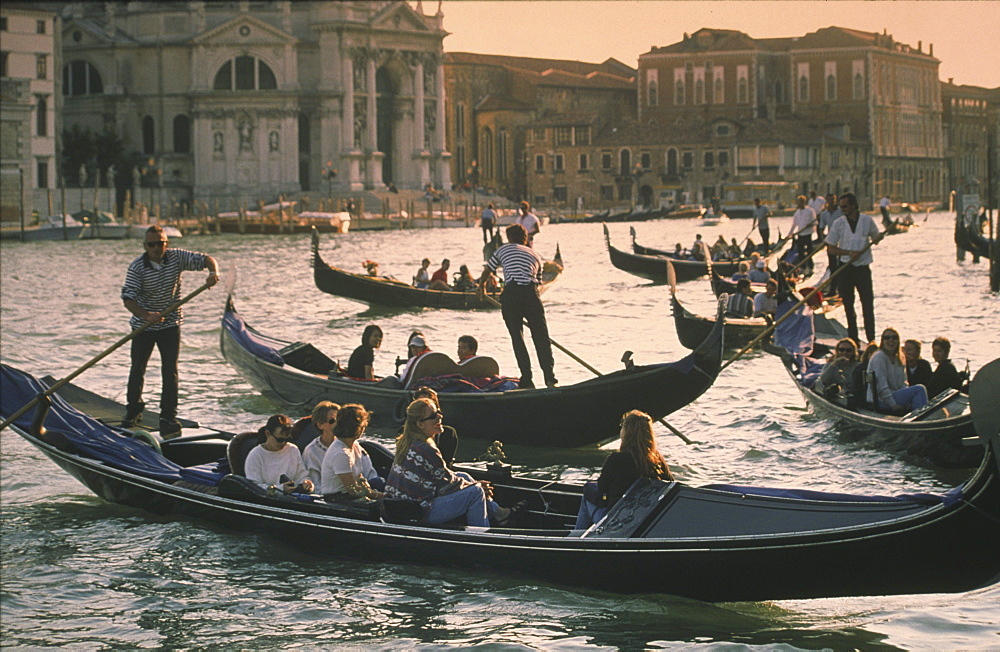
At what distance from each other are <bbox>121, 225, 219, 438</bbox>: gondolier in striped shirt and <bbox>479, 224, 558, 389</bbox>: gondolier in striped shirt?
1264mm

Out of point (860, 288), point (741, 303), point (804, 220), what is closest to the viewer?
point (860, 288)

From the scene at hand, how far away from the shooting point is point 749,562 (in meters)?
3.10

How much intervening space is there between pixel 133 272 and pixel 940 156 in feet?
76.2

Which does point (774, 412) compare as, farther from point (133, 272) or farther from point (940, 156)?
point (940, 156)

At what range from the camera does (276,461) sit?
389cm

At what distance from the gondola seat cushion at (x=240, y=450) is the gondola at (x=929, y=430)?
2064 mm

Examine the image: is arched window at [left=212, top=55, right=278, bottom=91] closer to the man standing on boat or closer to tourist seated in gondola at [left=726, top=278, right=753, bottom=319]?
tourist seated in gondola at [left=726, top=278, right=753, bottom=319]

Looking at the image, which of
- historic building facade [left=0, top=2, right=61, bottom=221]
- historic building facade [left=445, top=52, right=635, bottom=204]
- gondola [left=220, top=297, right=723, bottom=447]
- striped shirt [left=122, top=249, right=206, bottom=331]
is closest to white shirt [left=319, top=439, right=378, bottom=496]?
gondola [left=220, top=297, right=723, bottom=447]

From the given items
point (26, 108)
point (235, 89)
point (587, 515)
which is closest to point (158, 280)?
point (587, 515)

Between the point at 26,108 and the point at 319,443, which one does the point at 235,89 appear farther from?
the point at 319,443

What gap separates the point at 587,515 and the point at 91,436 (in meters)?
1.72

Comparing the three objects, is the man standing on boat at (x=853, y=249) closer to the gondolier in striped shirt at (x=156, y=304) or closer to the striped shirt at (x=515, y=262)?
the striped shirt at (x=515, y=262)

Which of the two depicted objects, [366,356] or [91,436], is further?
[366,356]

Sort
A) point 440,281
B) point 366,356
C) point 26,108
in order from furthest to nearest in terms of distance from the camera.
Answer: point 26,108, point 440,281, point 366,356
